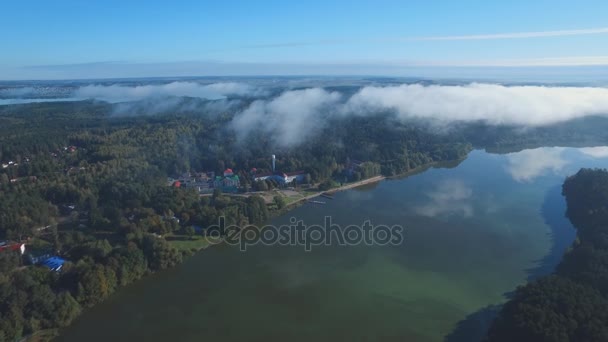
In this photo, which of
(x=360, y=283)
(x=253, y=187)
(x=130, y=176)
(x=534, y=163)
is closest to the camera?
(x=360, y=283)

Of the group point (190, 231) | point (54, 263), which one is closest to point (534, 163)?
point (190, 231)

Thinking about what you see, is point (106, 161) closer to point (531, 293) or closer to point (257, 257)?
point (257, 257)

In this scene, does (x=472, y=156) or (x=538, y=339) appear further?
(x=472, y=156)

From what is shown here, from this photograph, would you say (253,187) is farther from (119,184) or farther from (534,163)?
(534,163)

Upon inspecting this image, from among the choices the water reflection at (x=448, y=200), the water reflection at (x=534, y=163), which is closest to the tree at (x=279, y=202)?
the water reflection at (x=448, y=200)

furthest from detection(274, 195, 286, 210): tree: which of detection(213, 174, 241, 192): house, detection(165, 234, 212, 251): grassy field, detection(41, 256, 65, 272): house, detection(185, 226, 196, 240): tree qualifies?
detection(41, 256, 65, 272): house

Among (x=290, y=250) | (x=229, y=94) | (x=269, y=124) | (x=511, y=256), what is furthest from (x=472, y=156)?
(x=229, y=94)

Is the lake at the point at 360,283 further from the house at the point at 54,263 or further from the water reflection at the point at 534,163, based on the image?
the water reflection at the point at 534,163
